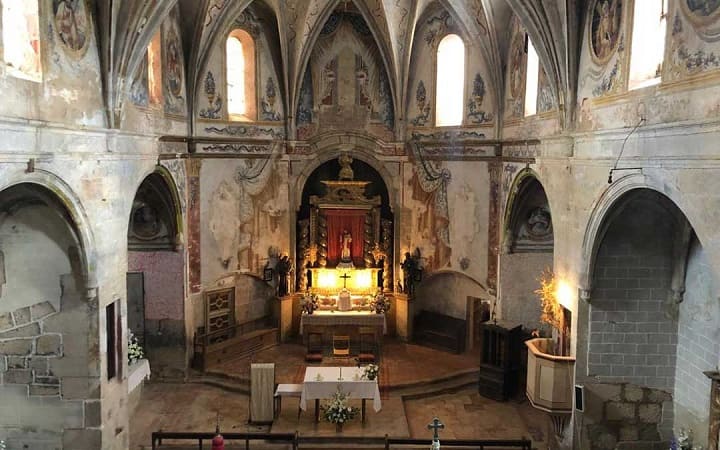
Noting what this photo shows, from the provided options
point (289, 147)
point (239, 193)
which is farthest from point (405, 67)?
point (239, 193)

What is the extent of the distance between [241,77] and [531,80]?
26.9ft

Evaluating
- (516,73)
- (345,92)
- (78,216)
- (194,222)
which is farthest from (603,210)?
(194,222)

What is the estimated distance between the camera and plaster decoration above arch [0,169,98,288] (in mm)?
9945

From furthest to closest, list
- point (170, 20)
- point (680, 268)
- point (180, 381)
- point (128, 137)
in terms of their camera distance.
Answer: point (180, 381) → point (170, 20) → point (128, 137) → point (680, 268)

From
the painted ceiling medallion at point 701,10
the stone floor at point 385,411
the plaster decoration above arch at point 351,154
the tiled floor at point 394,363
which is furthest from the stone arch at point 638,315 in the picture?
the plaster decoration above arch at point 351,154

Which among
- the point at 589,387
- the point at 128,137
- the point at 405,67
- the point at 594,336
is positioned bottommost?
the point at 589,387

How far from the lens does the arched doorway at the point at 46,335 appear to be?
435 inches

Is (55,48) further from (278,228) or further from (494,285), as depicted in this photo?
(494,285)

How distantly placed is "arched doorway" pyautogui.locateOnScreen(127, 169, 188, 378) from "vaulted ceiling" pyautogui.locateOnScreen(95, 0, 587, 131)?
3407 millimetres

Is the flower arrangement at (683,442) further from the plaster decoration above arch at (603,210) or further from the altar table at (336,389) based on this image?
the altar table at (336,389)

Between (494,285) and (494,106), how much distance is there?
191 inches

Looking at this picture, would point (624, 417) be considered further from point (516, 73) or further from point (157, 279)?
point (157, 279)

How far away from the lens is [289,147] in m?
18.9

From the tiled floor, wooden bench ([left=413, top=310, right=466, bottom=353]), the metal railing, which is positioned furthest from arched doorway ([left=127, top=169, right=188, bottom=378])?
wooden bench ([left=413, top=310, right=466, bottom=353])
